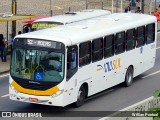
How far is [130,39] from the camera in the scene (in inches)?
965

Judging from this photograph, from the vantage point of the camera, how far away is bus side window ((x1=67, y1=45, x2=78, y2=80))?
1950 centimetres

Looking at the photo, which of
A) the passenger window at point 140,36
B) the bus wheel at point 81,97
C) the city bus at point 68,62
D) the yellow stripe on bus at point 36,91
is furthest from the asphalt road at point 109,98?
the passenger window at point 140,36

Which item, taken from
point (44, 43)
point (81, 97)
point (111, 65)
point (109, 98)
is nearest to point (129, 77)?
point (111, 65)

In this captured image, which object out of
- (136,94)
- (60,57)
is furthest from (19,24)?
(60,57)

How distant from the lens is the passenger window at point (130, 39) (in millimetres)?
24250

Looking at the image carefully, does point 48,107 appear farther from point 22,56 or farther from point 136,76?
point 136,76

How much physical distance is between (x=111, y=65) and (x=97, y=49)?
1436mm

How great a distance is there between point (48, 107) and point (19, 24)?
951 inches

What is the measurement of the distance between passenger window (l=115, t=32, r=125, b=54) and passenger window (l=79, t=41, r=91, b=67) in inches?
98.3

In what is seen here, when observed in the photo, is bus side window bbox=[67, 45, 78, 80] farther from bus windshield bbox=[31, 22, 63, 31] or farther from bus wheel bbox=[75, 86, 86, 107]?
bus windshield bbox=[31, 22, 63, 31]

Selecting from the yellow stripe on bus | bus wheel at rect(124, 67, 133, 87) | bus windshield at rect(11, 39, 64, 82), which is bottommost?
bus wheel at rect(124, 67, 133, 87)

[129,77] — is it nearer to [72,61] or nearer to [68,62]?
[72,61]

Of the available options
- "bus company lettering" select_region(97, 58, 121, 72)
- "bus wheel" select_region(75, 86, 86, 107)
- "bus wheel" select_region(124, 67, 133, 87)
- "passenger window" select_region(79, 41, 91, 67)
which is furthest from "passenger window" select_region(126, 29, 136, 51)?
"bus wheel" select_region(75, 86, 86, 107)

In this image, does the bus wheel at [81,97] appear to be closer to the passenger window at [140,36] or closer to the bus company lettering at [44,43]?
the bus company lettering at [44,43]
